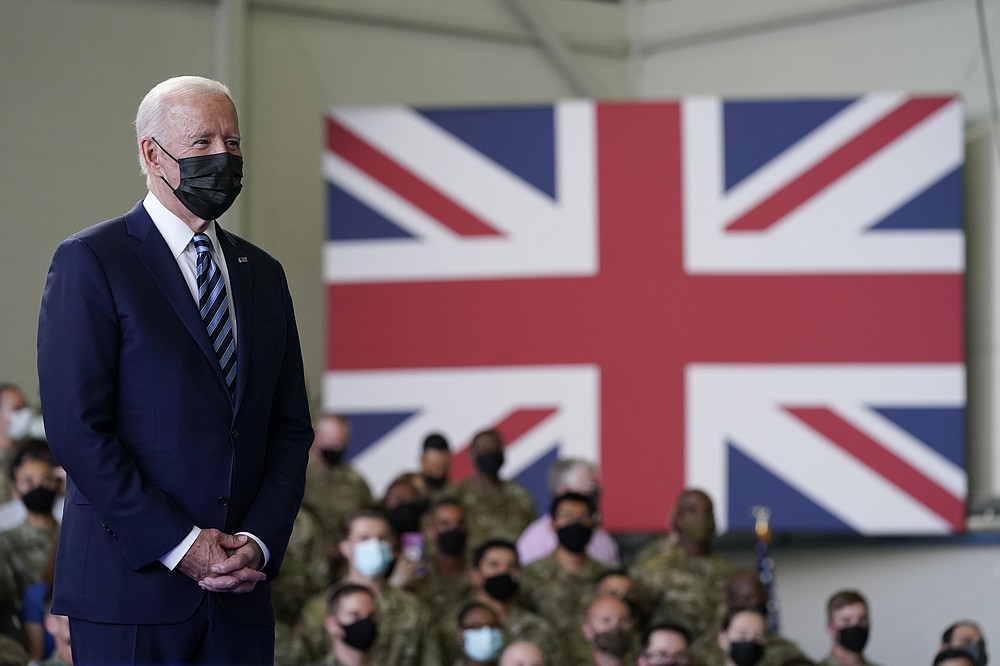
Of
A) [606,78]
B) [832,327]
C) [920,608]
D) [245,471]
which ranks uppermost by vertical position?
[606,78]

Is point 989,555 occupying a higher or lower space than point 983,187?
lower

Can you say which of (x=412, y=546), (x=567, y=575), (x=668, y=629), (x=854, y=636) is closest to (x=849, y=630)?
(x=854, y=636)

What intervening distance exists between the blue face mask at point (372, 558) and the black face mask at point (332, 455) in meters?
1.17

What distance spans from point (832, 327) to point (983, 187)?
107 cm

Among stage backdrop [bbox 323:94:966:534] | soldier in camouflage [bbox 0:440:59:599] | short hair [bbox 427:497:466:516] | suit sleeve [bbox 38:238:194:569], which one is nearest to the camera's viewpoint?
suit sleeve [bbox 38:238:194:569]

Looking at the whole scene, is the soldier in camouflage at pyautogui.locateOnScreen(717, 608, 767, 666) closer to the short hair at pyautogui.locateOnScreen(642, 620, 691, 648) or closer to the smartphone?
the short hair at pyautogui.locateOnScreen(642, 620, 691, 648)

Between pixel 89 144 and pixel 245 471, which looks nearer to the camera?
pixel 245 471

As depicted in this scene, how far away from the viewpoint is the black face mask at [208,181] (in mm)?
1851

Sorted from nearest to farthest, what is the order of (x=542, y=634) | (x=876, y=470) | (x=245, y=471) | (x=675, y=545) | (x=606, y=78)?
(x=245, y=471) < (x=542, y=634) < (x=675, y=545) < (x=876, y=470) < (x=606, y=78)

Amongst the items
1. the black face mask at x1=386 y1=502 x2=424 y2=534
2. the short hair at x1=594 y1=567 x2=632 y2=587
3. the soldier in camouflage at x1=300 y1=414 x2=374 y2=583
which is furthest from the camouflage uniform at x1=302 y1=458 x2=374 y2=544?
the short hair at x1=594 y1=567 x2=632 y2=587

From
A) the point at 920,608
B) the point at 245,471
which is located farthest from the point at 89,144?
the point at 245,471

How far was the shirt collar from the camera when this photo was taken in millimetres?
1905

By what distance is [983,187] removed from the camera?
731 cm

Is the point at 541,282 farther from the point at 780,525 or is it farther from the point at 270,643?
the point at 270,643
